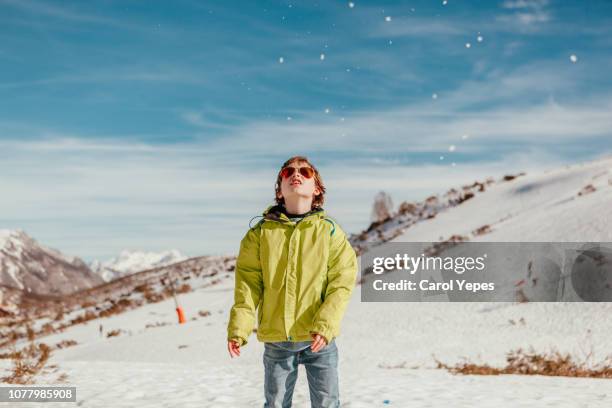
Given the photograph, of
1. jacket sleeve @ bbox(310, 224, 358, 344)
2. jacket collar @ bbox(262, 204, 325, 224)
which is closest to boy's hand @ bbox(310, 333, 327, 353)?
jacket sleeve @ bbox(310, 224, 358, 344)

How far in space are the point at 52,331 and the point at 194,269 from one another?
37.1 feet

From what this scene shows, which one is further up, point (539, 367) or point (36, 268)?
point (36, 268)

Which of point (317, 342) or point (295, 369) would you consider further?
point (295, 369)

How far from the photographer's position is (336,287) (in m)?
3.85

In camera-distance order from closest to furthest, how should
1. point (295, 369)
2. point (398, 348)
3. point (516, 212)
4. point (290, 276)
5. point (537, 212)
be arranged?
point (290, 276) < point (295, 369) < point (398, 348) < point (537, 212) < point (516, 212)

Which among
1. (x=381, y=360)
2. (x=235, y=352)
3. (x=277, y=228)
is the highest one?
(x=277, y=228)

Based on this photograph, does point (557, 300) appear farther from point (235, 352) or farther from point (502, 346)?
point (235, 352)

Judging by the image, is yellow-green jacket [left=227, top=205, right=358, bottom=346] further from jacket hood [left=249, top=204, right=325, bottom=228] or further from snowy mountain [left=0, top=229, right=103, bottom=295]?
snowy mountain [left=0, top=229, right=103, bottom=295]

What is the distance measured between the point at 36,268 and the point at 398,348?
8629 cm

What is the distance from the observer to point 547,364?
824 centimetres

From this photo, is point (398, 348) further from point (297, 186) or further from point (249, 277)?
point (297, 186)

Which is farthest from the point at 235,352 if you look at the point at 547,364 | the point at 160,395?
the point at 547,364

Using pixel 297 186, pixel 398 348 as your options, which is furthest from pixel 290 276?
pixel 398 348

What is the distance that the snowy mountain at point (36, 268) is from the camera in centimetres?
8200
